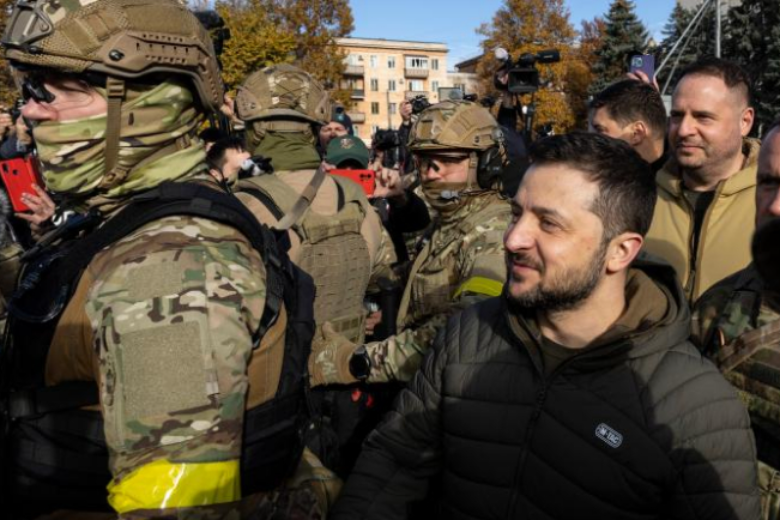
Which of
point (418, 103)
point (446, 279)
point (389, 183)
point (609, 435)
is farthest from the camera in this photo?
point (418, 103)

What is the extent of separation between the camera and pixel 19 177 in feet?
19.4

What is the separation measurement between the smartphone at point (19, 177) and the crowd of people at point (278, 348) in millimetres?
4493

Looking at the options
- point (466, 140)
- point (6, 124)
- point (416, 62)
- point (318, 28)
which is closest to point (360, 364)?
point (466, 140)

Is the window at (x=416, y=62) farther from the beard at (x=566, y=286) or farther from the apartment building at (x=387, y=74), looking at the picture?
the beard at (x=566, y=286)

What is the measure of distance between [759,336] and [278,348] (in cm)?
150

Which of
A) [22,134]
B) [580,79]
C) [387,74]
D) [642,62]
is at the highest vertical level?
[387,74]

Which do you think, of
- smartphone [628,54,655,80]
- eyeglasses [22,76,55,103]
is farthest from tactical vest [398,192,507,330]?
smartphone [628,54,655,80]

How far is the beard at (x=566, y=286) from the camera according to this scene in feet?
6.70

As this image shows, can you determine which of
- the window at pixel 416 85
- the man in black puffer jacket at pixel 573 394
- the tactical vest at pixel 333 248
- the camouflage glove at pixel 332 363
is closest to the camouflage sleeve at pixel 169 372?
the man in black puffer jacket at pixel 573 394

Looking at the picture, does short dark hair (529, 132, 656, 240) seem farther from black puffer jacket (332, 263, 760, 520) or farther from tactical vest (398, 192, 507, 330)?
tactical vest (398, 192, 507, 330)

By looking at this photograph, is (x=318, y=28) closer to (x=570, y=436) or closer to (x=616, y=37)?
(x=616, y=37)

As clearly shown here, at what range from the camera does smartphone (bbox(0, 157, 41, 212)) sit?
5836 millimetres

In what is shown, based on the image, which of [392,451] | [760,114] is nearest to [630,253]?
[392,451]

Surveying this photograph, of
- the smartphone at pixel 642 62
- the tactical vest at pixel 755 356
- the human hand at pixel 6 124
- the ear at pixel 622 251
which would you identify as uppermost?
the smartphone at pixel 642 62
